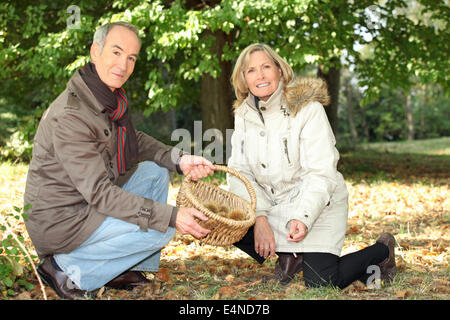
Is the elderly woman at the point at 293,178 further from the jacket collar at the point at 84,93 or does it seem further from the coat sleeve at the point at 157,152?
the jacket collar at the point at 84,93

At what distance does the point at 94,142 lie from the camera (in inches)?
108

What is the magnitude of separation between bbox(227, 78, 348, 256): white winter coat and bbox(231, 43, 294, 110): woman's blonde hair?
0.09 m

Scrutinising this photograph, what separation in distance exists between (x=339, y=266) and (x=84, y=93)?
6.26ft

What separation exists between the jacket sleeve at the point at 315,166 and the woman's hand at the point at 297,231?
32 millimetres

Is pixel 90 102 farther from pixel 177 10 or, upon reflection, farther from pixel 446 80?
pixel 446 80

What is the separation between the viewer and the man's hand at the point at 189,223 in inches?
105

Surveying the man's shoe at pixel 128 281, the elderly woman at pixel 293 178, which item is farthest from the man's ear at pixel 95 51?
the man's shoe at pixel 128 281

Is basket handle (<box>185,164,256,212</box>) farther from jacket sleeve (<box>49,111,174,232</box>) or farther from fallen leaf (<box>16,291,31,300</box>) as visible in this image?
fallen leaf (<box>16,291,31,300</box>)

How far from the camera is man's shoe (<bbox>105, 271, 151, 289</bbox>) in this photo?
2976 mm

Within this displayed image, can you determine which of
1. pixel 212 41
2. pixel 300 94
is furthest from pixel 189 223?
pixel 212 41

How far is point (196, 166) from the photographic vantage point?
3232 mm
